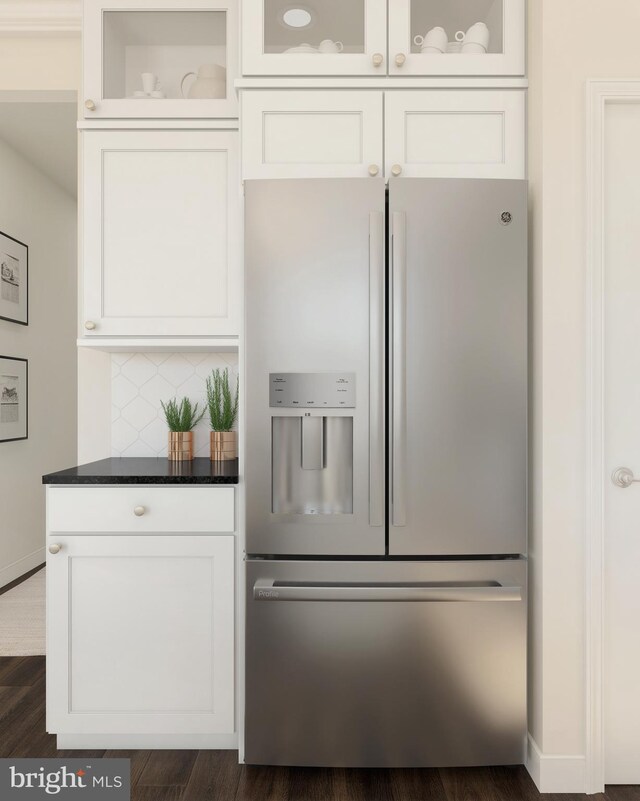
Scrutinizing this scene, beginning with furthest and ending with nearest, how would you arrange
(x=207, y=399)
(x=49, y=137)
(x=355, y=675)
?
1. (x=49, y=137)
2. (x=207, y=399)
3. (x=355, y=675)

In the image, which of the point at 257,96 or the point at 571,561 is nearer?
the point at 571,561

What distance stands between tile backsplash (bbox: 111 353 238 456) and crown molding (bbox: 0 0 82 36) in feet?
4.76

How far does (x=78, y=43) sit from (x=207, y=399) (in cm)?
169

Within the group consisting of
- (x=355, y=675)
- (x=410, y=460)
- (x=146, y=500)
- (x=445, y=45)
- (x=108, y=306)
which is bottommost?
(x=355, y=675)

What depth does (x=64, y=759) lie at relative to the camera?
187 cm

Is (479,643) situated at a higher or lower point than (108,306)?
lower

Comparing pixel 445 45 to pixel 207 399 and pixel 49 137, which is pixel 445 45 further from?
pixel 49 137

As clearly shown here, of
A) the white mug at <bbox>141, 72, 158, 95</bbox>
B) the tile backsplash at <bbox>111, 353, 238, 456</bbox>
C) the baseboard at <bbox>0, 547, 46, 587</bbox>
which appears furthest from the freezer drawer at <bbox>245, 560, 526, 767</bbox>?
the baseboard at <bbox>0, 547, 46, 587</bbox>

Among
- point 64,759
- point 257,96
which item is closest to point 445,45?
point 257,96

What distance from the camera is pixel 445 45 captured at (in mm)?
2004

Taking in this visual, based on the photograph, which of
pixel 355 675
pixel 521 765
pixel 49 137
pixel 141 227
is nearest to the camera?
pixel 355 675

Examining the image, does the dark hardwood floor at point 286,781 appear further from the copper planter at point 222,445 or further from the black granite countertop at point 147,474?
the copper planter at point 222,445

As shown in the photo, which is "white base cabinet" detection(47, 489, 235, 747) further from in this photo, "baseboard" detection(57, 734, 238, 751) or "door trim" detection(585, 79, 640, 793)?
"door trim" detection(585, 79, 640, 793)

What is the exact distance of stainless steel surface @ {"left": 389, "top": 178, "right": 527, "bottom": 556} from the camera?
72.4 inches
